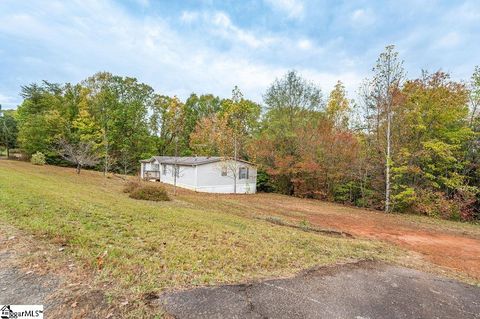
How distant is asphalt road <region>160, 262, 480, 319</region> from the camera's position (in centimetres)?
292

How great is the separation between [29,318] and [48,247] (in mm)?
2048

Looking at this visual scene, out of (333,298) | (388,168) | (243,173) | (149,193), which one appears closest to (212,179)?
(243,173)

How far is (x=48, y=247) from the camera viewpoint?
423 cm

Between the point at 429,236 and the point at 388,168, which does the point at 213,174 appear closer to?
the point at 388,168

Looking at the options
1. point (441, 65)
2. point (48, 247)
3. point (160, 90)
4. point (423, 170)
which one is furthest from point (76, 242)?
point (160, 90)

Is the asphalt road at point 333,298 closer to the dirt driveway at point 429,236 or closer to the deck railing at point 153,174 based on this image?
the dirt driveway at point 429,236

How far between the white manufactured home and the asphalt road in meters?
17.6

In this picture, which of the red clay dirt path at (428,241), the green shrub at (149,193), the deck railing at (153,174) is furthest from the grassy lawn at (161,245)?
the deck railing at (153,174)

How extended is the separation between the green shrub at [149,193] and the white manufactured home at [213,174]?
8840mm

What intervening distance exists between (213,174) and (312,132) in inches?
377

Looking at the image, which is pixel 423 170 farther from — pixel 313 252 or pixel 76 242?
pixel 76 242

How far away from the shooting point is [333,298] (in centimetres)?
338

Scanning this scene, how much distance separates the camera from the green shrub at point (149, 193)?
38.8ft

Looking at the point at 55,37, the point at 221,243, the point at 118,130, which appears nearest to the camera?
the point at 221,243
